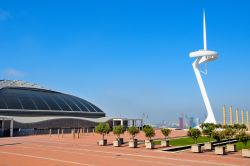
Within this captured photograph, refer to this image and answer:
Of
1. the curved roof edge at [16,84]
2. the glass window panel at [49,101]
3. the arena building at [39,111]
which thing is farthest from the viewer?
the curved roof edge at [16,84]

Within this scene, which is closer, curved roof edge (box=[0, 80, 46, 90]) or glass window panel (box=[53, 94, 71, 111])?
glass window panel (box=[53, 94, 71, 111])

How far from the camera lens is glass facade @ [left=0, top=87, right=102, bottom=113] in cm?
6291

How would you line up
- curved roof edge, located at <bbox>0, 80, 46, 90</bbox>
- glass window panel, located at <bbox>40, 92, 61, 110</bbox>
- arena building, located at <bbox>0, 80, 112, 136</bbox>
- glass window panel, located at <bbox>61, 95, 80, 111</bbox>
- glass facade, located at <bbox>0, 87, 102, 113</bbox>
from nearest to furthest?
arena building, located at <bbox>0, 80, 112, 136</bbox> < glass facade, located at <bbox>0, 87, 102, 113</bbox> < glass window panel, located at <bbox>40, 92, 61, 110</bbox> < glass window panel, located at <bbox>61, 95, 80, 111</bbox> < curved roof edge, located at <bbox>0, 80, 46, 90</bbox>

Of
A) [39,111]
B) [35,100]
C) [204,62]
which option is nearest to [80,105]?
[35,100]

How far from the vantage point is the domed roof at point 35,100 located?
62.9 metres

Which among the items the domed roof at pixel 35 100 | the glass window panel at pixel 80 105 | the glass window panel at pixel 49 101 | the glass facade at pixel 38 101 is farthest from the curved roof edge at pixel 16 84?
the glass window panel at pixel 80 105

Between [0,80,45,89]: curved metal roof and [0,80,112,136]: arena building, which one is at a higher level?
[0,80,45,89]: curved metal roof

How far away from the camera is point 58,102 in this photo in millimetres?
72500

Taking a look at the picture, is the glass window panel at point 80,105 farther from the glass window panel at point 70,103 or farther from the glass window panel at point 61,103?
the glass window panel at point 61,103

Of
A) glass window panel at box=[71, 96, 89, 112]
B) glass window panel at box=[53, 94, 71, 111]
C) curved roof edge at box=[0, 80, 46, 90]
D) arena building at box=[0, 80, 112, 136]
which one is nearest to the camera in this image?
arena building at box=[0, 80, 112, 136]

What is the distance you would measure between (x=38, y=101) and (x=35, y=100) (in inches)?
28.8

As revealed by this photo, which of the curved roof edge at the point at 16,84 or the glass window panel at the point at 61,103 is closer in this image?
the glass window panel at the point at 61,103

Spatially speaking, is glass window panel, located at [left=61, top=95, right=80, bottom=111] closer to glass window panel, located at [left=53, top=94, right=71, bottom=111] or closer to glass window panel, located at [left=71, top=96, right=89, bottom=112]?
glass window panel, located at [left=53, top=94, right=71, bottom=111]

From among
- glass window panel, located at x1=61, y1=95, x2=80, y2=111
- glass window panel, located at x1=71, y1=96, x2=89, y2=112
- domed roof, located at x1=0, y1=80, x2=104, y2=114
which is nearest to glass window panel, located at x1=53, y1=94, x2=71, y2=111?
domed roof, located at x1=0, y1=80, x2=104, y2=114
